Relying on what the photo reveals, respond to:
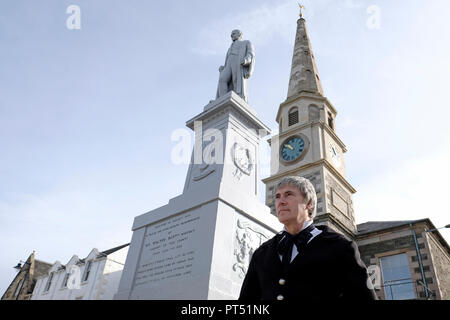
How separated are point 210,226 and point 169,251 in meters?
0.99

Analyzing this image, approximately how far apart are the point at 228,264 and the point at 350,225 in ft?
70.3

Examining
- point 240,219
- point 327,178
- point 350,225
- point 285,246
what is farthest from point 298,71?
point 285,246

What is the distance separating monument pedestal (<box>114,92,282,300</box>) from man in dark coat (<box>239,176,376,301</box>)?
2.52 metres

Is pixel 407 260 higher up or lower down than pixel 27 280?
lower down

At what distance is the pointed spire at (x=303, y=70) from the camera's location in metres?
32.4

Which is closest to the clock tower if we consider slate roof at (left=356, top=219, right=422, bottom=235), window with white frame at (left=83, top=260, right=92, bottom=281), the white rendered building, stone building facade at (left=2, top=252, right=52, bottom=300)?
slate roof at (left=356, top=219, right=422, bottom=235)

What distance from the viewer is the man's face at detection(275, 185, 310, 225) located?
2391mm

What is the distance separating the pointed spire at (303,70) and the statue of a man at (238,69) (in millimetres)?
23600

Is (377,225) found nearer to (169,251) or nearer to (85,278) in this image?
(169,251)

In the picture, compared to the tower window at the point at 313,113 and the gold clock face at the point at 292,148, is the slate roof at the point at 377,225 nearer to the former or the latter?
the gold clock face at the point at 292,148

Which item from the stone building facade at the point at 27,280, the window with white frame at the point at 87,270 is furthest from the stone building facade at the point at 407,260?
the stone building facade at the point at 27,280

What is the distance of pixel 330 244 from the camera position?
2146mm

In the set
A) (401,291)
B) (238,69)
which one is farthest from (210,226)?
(401,291)

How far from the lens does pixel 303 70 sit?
3394 centimetres
